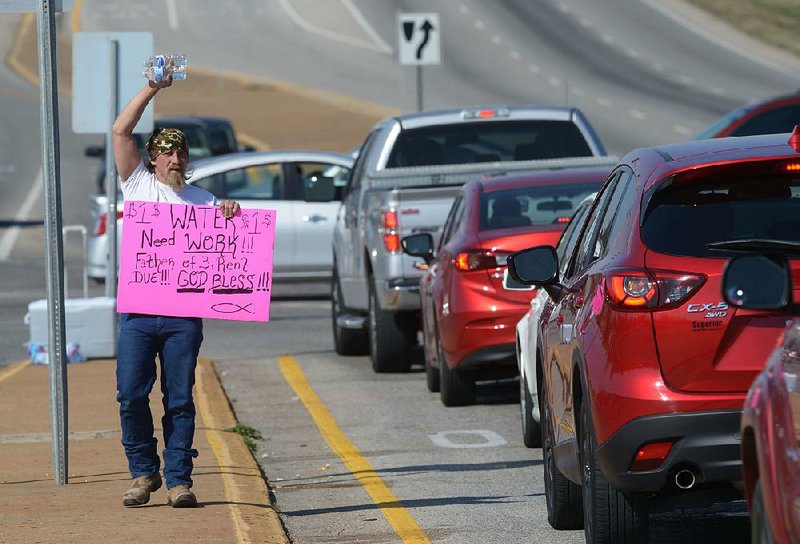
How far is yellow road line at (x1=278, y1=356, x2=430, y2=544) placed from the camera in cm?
851

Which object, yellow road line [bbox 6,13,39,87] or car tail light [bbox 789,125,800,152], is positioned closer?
car tail light [bbox 789,125,800,152]

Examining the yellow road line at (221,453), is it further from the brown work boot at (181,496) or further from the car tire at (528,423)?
the car tire at (528,423)

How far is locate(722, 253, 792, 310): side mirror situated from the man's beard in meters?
4.19

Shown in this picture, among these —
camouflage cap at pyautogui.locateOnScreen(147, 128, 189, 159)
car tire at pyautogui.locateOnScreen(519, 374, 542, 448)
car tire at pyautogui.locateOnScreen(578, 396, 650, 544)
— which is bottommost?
car tire at pyautogui.locateOnScreen(519, 374, 542, 448)

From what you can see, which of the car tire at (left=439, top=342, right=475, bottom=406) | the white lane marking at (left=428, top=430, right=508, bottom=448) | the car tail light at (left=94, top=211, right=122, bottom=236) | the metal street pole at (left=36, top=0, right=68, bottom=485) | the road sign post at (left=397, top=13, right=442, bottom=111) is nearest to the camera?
the metal street pole at (left=36, top=0, right=68, bottom=485)

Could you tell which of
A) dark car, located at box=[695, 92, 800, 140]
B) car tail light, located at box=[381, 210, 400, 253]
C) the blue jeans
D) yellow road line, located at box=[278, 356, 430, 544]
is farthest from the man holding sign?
dark car, located at box=[695, 92, 800, 140]

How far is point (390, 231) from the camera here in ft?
47.5

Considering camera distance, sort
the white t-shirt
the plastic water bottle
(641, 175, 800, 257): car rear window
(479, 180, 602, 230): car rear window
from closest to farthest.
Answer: (641, 175, 800, 257): car rear window < the plastic water bottle < the white t-shirt < (479, 180, 602, 230): car rear window

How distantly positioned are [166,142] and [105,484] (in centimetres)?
189

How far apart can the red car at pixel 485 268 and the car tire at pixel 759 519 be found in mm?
6605

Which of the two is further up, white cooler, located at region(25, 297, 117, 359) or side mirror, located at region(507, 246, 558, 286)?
side mirror, located at region(507, 246, 558, 286)

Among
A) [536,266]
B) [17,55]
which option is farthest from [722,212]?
[17,55]

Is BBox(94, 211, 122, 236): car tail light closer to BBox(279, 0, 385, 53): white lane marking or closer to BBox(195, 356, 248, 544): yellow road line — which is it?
BBox(195, 356, 248, 544): yellow road line

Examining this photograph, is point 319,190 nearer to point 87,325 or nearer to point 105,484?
point 87,325
